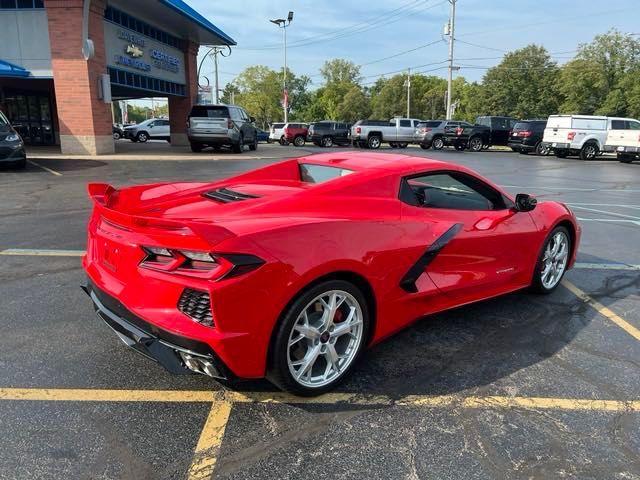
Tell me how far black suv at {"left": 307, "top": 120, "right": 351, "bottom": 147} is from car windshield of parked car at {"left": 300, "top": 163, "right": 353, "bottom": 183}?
31.8 m

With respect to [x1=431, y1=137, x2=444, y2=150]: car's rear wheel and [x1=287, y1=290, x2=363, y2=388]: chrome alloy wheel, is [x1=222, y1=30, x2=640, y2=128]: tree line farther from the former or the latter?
[x1=287, y1=290, x2=363, y2=388]: chrome alloy wheel

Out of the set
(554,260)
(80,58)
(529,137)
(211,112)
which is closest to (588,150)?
(529,137)

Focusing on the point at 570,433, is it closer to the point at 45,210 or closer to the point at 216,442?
the point at 216,442

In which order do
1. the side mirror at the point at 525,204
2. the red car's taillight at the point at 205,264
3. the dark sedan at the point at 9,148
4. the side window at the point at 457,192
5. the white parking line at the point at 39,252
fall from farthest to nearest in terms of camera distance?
the dark sedan at the point at 9,148 → the white parking line at the point at 39,252 → the side mirror at the point at 525,204 → the side window at the point at 457,192 → the red car's taillight at the point at 205,264

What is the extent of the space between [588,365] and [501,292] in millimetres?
882

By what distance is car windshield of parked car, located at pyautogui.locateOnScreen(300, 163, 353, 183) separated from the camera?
3670mm

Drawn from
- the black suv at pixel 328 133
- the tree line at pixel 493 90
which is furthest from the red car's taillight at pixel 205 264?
the tree line at pixel 493 90

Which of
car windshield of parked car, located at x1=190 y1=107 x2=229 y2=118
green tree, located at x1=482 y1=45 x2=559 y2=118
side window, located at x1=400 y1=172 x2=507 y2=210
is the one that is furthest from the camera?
green tree, located at x1=482 y1=45 x2=559 y2=118

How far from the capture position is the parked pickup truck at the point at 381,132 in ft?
109

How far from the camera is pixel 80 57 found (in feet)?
59.1

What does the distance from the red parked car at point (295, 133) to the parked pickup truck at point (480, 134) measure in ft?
37.4

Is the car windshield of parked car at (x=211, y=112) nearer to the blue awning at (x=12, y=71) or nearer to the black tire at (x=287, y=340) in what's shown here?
the blue awning at (x=12, y=71)

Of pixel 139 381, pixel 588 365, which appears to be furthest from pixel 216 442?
pixel 588 365

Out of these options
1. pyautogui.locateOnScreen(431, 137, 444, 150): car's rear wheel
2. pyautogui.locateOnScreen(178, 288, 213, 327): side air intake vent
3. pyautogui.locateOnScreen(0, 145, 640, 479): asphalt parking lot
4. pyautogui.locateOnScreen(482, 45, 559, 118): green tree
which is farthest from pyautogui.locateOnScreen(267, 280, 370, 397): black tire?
pyautogui.locateOnScreen(482, 45, 559, 118): green tree
